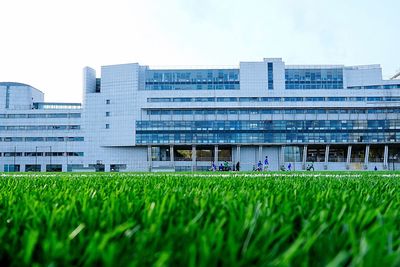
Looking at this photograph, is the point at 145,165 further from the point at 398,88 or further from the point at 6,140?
the point at 398,88

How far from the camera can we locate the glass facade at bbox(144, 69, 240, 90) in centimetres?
5954

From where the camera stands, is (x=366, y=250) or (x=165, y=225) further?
(x=165, y=225)

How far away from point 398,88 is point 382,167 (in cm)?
1271

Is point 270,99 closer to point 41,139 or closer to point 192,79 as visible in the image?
point 192,79

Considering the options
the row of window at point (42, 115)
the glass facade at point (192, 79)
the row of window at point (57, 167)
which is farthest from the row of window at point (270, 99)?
the row of window at point (42, 115)

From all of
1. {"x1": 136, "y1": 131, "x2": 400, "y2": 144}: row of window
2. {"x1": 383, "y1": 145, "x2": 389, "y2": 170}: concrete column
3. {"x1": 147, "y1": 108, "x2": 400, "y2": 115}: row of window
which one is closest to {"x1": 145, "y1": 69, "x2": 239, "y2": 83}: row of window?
{"x1": 147, "y1": 108, "x2": 400, "y2": 115}: row of window

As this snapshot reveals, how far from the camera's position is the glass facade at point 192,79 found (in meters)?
59.5

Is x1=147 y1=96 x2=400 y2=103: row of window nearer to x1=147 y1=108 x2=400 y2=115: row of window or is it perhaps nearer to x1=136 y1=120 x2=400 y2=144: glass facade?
x1=147 y1=108 x2=400 y2=115: row of window

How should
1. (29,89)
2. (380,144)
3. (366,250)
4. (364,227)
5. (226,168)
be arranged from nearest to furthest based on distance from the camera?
Result: (366,250) → (364,227) → (226,168) → (380,144) → (29,89)

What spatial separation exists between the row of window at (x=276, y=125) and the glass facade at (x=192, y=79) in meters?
6.01

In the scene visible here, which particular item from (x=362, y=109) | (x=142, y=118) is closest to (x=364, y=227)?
(x=142, y=118)

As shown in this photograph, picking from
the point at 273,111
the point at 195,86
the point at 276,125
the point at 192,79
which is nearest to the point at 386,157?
the point at 276,125

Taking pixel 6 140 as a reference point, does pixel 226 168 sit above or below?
below

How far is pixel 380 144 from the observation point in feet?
191
